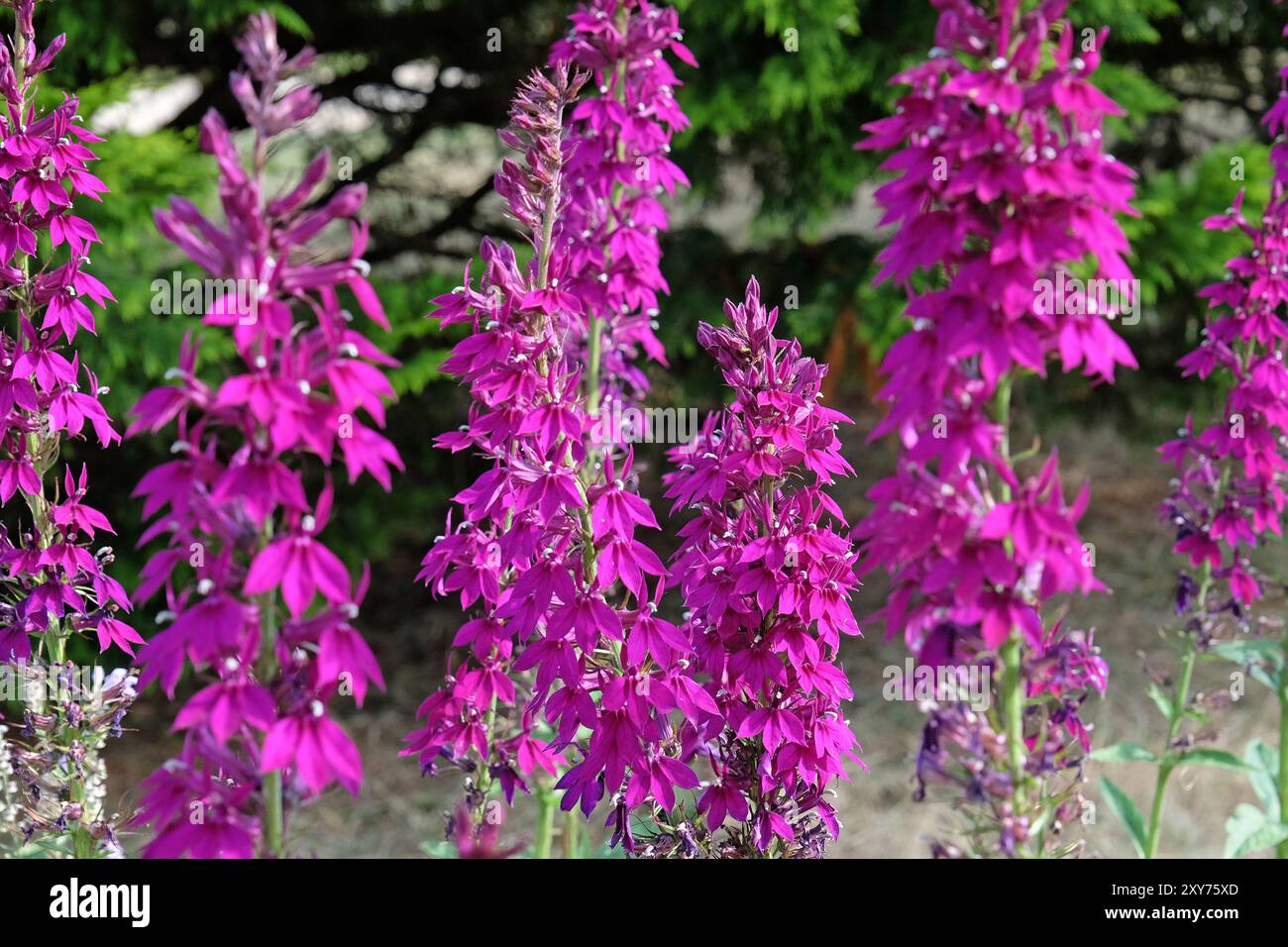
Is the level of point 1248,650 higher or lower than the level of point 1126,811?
higher

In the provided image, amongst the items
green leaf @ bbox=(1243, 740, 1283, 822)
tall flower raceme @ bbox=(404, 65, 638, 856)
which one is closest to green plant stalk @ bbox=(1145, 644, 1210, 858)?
green leaf @ bbox=(1243, 740, 1283, 822)

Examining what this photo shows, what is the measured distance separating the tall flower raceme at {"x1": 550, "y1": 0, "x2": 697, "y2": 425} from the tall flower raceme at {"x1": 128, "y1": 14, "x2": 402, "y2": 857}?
1.19 metres

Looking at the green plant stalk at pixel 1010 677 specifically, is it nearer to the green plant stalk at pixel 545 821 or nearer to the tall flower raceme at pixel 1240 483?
the tall flower raceme at pixel 1240 483

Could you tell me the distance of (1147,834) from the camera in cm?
334

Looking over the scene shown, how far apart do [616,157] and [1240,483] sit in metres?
1.88

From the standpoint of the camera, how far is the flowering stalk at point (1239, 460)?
9.29ft

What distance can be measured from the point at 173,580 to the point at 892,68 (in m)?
4.19

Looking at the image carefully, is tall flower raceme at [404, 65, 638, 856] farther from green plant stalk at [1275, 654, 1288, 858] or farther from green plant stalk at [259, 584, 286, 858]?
green plant stalk at [1275, 654, 1288, 858]

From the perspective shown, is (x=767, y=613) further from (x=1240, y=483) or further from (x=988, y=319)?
(x=1240, y=483)

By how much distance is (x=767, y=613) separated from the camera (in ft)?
7.98

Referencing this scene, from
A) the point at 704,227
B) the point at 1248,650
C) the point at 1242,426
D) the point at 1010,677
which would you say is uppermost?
the point at 704,227

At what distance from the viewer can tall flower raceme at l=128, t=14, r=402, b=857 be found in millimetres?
1542

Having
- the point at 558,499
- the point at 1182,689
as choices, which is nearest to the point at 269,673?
the point at 558,499

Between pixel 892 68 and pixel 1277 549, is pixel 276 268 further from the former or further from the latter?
pixel 1277 549
